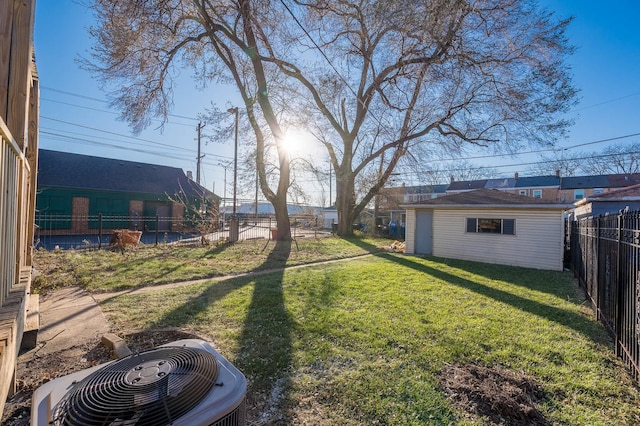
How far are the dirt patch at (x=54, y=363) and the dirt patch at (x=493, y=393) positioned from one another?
2.84m

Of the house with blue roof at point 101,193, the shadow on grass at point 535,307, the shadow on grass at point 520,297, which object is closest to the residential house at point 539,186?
the shadow on grass at point 520,297

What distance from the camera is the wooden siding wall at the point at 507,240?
9.36 m

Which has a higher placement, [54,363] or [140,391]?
[140,391]

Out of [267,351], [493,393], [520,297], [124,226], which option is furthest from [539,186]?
[124,226]

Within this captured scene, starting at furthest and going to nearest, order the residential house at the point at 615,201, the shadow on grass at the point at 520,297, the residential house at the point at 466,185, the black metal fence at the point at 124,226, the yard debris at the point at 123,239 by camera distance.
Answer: the residential house at the point at 466,185
the black metal fence at the point at 124,226
the residential house at the point at 615,201
the yard debris at the point at 123,239
the shadow on grass at the point at 520,297

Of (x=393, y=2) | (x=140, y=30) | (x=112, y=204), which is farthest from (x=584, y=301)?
(x=112, y=204)

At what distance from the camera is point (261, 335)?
11.9ft

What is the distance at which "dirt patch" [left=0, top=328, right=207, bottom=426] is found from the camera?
2178 mm

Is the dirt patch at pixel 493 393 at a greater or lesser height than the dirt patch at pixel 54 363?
lesser

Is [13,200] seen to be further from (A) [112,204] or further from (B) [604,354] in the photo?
(A) [112,204]

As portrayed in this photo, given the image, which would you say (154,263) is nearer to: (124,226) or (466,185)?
(124,226)

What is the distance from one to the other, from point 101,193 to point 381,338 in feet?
67.2

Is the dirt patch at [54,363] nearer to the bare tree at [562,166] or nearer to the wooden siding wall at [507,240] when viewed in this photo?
the wooden siding wall at [507,240]

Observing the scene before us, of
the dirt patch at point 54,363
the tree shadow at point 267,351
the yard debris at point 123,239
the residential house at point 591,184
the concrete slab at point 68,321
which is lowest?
the tree shadow at point 267,351
